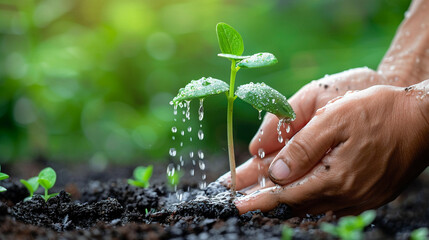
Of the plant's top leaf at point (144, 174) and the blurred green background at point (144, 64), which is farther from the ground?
the blurred green background at point (144, 64)

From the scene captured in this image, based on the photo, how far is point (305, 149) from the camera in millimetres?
1436

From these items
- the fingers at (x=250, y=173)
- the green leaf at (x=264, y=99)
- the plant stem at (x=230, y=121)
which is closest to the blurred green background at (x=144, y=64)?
the fingers at (x=250, y=173)

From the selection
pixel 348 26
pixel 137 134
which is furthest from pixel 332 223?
pixel 348 26

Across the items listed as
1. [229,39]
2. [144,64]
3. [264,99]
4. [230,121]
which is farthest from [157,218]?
[144,64]

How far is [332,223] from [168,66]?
142 inches

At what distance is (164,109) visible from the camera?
14.0 ft

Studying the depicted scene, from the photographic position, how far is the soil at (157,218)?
1109 millimetres

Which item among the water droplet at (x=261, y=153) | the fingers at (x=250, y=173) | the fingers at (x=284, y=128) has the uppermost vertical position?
the fingers at (x=284, y=128)

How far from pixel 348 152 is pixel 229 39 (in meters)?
0.56

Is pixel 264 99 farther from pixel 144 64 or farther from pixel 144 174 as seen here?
pixel 144 64

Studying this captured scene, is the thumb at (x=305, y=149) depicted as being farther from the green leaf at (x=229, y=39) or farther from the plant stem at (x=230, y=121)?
the green leaf at (x=229, y=39)

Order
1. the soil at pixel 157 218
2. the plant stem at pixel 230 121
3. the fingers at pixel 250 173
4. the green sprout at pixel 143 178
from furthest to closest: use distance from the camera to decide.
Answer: the fingers at pixel 250 173
the green sprout at pixel 143 178
the plant stem at pixel 230 121
the soil at pixel 157 218

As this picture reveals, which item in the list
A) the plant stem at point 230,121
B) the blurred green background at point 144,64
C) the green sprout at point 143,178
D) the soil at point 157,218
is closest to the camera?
the soil at point 157,218

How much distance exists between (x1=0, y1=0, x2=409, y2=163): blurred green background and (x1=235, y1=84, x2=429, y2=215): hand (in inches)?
94.1
